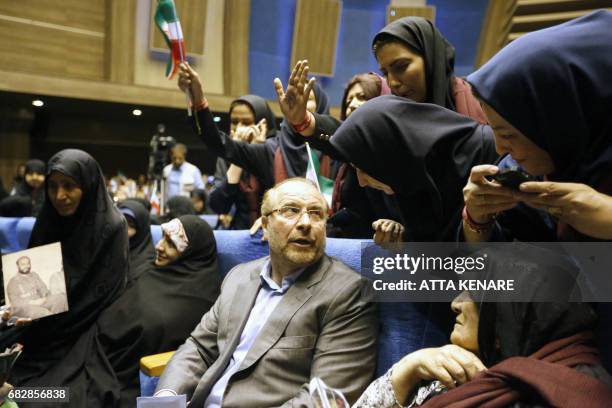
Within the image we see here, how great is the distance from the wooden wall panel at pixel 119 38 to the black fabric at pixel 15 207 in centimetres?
318

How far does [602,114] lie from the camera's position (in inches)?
37.4

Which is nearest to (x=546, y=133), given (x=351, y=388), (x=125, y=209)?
(x=351, y=388)

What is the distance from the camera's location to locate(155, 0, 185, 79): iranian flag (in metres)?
2.36

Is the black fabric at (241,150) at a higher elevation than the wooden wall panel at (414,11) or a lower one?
lower

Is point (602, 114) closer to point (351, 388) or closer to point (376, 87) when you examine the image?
point (351, 388)

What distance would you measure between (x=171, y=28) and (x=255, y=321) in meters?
1.43

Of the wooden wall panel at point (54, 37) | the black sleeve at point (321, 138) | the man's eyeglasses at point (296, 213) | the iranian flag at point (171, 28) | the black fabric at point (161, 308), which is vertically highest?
the wooden wall panel at point (54, 37)

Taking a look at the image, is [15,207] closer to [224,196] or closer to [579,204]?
[224,196]

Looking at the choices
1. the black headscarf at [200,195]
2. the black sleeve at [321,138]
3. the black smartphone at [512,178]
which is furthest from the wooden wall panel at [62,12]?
the black smartphone at [512,178]

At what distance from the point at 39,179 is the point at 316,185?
4.19 m

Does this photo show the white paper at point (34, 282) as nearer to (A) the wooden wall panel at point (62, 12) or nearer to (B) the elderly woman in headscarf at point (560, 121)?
(B) the elderly woman in headscarf at point (560, 121)

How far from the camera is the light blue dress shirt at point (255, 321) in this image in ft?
5.40

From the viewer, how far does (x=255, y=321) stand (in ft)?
5.72

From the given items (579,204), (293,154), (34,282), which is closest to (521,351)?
(579,204)
